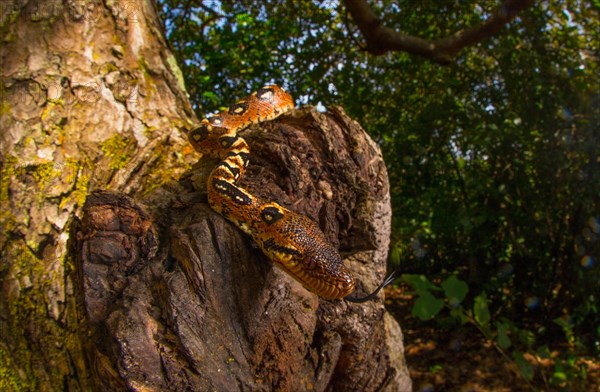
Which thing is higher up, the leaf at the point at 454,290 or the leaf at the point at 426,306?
the leaf at the point at 454,290

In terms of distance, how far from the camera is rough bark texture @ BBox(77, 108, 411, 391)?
226 centimetres

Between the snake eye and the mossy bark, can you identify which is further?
the mossy bark

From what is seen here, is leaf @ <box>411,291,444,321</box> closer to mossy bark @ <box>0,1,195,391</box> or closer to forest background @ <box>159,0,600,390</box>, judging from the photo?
forest background @ <box>159,0,600,390</box>

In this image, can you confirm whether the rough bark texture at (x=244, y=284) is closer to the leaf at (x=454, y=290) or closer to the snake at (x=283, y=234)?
the snake at (x=283, y=234)

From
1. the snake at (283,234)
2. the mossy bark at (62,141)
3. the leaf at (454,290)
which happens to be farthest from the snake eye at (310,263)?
the leaf at (454,290)

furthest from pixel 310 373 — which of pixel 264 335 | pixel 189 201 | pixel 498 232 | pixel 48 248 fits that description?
pixel 498 232

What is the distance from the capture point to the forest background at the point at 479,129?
5.52 m

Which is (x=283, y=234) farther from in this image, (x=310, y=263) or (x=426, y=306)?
(x=426, y=306)

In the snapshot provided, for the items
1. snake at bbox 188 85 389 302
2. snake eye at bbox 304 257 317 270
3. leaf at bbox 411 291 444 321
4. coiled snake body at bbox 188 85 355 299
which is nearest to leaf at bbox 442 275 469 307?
leaf at bbox 411 291 444 321

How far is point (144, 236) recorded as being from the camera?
2.50 m

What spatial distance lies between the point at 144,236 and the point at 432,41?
4.67 m

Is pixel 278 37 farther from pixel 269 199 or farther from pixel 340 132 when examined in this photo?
pixel 269 199

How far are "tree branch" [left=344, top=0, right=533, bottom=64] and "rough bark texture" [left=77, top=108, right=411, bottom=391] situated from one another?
302 centimetres

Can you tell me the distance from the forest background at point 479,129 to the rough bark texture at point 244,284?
2.42m
